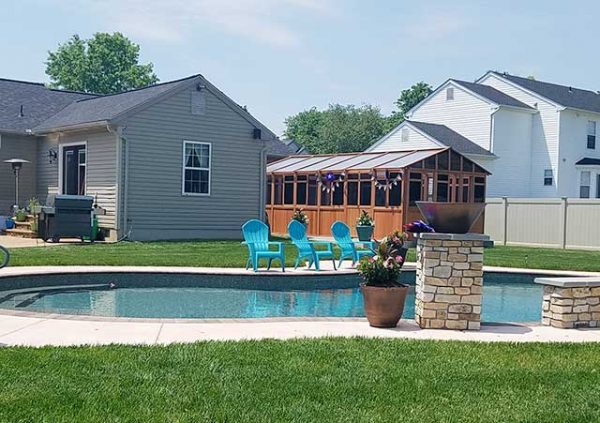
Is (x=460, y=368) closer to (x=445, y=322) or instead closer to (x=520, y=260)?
(x=445, y=322)

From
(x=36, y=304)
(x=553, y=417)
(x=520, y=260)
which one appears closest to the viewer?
(x=553, y=417)

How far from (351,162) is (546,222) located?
7.04 metres

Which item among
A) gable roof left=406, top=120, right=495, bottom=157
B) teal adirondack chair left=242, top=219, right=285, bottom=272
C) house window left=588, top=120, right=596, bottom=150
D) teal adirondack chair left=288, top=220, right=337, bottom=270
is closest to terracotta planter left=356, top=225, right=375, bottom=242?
teal adirondack chair left=288, top=220, right=337, bottom=270

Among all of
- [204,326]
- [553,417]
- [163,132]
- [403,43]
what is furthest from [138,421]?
[403,43]

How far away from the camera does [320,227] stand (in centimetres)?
2469

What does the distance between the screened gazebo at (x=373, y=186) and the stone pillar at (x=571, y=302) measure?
14.0 m

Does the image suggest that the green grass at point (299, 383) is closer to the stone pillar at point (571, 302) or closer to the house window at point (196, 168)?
the stone pillar at point (571, 302)

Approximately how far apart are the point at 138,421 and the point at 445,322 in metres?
4.07

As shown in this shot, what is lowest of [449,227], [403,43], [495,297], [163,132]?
[495,297]

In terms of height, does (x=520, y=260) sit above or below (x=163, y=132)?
below

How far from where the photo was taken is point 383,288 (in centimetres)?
715

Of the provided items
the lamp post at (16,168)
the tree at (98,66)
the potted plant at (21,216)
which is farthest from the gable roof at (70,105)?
the tree at (98,66)

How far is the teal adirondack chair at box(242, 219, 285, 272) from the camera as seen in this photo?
11820 millimetres

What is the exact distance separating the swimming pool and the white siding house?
19.0 metres
